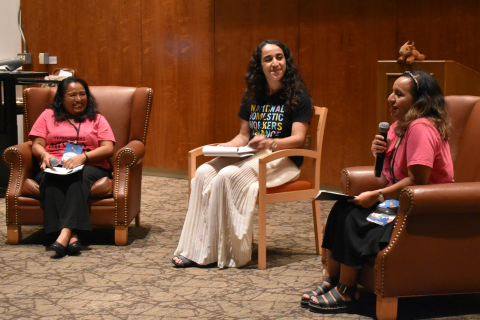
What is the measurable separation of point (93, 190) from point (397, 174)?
1.95 meters

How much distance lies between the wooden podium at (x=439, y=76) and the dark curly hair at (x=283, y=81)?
120cm

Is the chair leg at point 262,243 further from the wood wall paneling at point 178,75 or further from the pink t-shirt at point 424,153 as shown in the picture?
the wood wall paneling at point 178,75

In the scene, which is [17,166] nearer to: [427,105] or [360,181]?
[360,181]

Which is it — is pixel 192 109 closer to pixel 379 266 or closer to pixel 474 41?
pixel 474 41

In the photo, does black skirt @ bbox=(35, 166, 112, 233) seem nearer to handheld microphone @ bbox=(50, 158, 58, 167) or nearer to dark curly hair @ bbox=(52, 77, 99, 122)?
handheld microphone @ bbox=(50, 158, 58, 167)

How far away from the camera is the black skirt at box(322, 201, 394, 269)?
8.20 ft

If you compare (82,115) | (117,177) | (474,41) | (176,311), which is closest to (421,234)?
(176,311)

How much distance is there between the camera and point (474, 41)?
4.87m

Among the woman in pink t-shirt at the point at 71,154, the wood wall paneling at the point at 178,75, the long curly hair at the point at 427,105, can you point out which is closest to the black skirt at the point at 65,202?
the woman in pink t-shirt at the point at 71,154

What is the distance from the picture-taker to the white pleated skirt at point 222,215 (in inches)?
128

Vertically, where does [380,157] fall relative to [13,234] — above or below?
above

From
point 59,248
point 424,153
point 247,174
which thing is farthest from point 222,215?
point 424,153

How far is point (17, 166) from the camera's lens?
3.77m

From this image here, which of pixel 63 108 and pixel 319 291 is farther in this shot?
pixel 63 108
